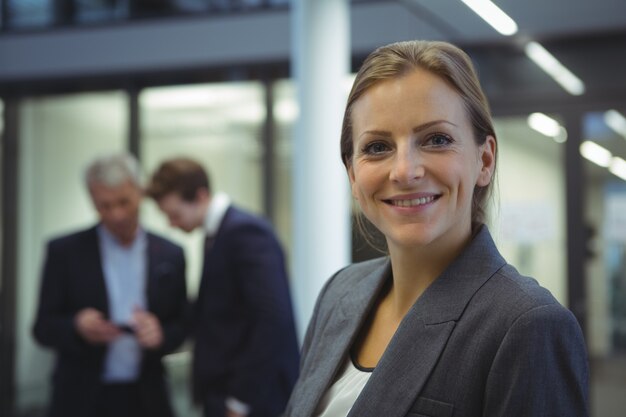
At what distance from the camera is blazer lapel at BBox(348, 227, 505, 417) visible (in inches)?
54.9

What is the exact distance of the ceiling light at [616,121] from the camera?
5.50 m

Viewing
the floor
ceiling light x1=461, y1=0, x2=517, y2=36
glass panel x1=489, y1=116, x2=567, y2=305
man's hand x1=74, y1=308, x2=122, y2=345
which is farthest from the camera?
glass panel x1=489, y1=116, x2=567, y2=305

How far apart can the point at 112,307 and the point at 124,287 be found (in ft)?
0.33

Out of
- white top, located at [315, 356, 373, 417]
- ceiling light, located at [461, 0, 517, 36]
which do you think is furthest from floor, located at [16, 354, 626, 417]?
white top, located at [315, 356, 373, 417]

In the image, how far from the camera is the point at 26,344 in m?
7.04

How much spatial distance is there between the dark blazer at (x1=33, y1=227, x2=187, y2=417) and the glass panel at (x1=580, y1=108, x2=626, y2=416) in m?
3.19

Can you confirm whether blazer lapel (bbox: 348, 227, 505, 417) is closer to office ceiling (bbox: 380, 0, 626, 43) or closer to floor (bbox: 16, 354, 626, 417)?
office ceiling (bbox: 380, 0, 626, 43)

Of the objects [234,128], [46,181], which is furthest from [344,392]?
[46,181]

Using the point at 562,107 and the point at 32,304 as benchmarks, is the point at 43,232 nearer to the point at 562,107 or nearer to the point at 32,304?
the point at 32,304

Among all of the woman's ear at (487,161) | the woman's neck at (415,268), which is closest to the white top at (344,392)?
the woman's neck at (415,268)

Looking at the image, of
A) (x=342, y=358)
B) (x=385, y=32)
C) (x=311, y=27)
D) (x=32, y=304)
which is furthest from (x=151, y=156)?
(x=342, y=358)

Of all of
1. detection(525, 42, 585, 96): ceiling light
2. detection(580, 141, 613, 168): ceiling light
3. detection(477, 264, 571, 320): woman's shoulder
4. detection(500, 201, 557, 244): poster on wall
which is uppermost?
detection(525, 42, 585, 96): ceiling light

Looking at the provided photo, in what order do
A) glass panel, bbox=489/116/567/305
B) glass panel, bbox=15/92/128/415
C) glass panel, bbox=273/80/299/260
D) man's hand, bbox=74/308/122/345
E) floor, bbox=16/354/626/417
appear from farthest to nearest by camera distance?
glass panel, bbox=15/92/128/415 < glass panel, bbox=273/80/299/260 < glass panel, bbox=489/116/567/305 < floor, bbox=16/354/626/417 < man's hand, bbox=74/308/122/345

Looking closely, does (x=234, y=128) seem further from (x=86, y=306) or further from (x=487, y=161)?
(x=487, y=161)
